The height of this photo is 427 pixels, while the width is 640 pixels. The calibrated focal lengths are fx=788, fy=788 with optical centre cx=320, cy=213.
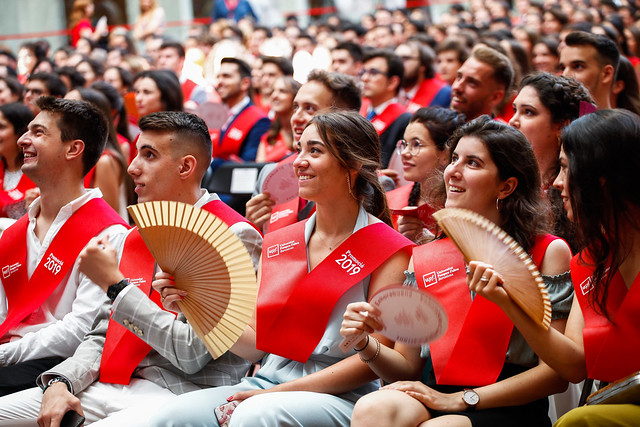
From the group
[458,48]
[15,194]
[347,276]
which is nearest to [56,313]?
[347,276]

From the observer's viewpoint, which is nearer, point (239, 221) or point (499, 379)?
point (499, 379)

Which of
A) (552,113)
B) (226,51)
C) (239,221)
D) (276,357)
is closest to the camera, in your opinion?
(276,357)

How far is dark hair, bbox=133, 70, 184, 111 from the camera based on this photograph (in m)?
6.28

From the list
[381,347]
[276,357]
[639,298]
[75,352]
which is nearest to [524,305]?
[639,298]

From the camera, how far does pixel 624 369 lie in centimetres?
241

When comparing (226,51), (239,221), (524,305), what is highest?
(524,305)

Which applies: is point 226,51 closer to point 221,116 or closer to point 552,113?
point 221,116

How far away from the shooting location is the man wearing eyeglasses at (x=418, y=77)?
22.4ft

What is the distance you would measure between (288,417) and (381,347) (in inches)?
15.7

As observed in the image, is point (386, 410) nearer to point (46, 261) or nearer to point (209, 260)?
point (209, 260)

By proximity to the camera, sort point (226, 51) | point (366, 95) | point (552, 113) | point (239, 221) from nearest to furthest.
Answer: point (239, 221)
point (552, 113)
point (366, 95)
point (226, 51)

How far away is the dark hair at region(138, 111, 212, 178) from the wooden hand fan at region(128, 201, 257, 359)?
2.74 feet

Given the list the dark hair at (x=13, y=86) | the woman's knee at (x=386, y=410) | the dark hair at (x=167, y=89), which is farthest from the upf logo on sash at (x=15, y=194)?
the woman's knee at (x=386, y=410)

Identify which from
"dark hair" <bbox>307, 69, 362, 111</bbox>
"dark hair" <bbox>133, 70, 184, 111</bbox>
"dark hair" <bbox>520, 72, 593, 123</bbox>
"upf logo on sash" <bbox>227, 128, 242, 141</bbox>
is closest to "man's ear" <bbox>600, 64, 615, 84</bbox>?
"dark hair" <bbox>520, 72, 593, 123</bbox>
